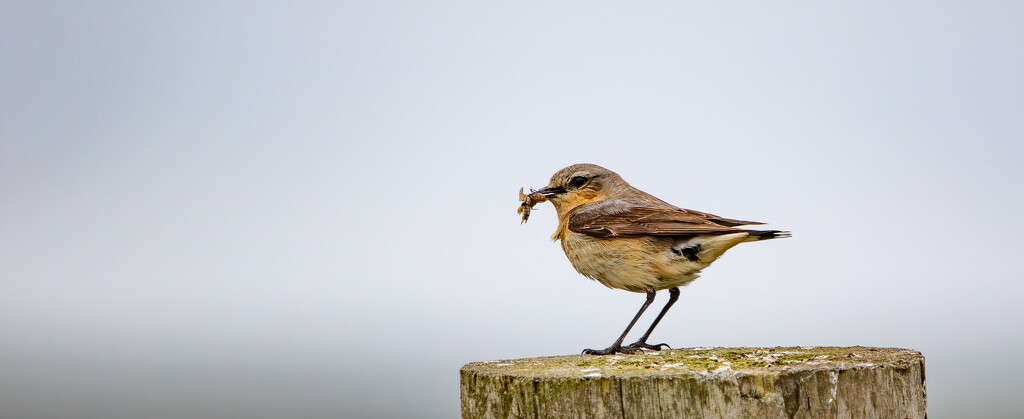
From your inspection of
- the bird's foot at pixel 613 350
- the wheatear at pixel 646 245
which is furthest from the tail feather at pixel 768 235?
the bird's foot at pixel 613 350

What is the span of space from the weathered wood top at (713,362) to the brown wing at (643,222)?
4.26ft

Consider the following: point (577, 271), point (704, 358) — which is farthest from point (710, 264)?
point (704, 358)

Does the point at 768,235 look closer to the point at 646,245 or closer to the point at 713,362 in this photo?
the point at 646,245

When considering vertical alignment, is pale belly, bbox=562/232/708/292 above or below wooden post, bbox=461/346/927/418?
above

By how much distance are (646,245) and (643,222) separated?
0.24 meters

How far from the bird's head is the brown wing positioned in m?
0.57

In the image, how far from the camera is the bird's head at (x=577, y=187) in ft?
25.2

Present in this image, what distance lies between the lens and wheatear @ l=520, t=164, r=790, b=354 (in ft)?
20.7

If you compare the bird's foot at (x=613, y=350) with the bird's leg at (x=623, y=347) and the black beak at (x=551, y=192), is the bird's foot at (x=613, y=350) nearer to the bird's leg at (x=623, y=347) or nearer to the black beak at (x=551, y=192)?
A: the bird's leg at (x=623, y=347)

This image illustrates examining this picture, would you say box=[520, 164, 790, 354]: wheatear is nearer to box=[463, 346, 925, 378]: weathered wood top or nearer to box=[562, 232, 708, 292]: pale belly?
box=[562, 232, 708, 292]: pale belly

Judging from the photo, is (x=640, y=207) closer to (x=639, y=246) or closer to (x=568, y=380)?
(x=639, y=246)

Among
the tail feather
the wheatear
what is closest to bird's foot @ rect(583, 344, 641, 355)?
the wheatear

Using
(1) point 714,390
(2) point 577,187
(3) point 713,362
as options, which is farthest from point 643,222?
(1) point 714,390

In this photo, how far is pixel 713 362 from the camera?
4.29 m
